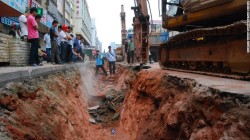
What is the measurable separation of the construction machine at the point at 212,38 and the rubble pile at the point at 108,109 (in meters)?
3.13

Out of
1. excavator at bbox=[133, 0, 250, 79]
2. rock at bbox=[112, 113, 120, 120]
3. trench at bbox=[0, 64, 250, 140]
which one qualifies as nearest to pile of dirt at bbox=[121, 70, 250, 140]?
trench at bbox=[0, 64, 250, 140]

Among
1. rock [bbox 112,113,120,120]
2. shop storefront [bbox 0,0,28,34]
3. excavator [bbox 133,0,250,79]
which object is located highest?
shop storefront [bbox 0,0,28,34]

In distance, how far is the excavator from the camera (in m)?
4.99

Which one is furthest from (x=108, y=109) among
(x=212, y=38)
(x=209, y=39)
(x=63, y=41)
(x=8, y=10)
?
(x=8, y=10)

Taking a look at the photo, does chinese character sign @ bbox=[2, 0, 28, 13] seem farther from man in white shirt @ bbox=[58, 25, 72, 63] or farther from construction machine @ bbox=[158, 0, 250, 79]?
construction machine @ bbox=[158, 0, 250, 79]

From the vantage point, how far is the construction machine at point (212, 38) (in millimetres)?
4984

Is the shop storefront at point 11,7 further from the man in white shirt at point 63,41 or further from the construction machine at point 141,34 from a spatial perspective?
the construction machine at point 141,34

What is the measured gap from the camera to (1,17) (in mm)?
14602

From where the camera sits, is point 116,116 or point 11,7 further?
point 11,7

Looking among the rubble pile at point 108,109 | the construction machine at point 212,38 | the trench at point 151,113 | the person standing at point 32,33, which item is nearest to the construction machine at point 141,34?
the rubble pile at point 108,109

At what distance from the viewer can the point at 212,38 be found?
19.6 feet

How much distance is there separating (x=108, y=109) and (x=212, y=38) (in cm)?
568

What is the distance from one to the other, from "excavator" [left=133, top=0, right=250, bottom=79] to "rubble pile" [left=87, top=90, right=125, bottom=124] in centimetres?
272

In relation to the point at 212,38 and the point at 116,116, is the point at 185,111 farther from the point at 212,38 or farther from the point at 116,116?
the point at 116,116
